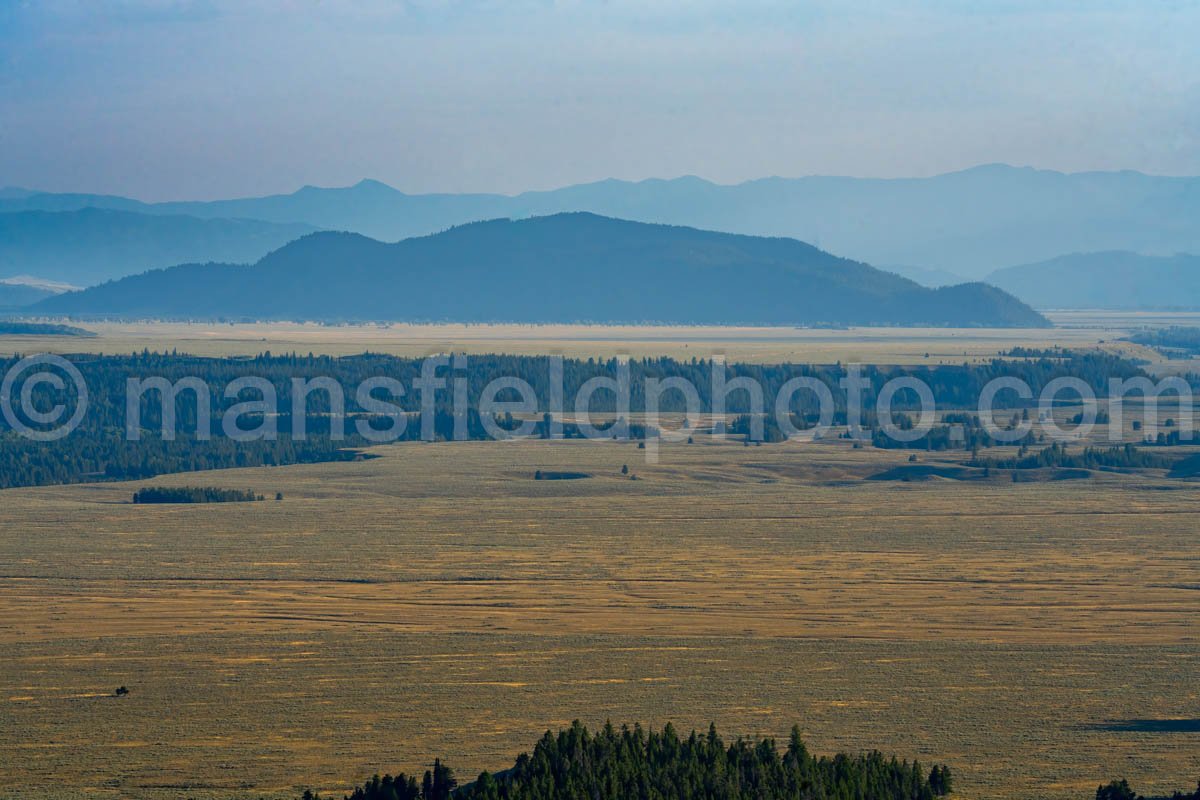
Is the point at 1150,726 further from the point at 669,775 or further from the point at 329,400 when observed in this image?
the point at 329,400

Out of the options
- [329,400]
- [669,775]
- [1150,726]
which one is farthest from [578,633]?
[329,400]

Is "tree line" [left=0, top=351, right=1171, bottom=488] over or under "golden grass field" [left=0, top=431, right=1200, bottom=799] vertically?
over

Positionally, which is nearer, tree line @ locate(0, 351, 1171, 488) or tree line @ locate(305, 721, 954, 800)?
tree line @ locate(305, 721, 954, 800)

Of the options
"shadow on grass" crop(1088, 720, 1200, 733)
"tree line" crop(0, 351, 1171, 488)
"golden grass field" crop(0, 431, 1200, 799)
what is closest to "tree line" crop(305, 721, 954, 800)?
"golden grass field" crop(0, 431, 1200, 799)

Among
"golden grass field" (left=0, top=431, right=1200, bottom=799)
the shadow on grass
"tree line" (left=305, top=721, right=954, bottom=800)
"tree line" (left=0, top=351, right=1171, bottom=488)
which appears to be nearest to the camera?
"tree line" (left=305, top=721, right=954, bottom=800)

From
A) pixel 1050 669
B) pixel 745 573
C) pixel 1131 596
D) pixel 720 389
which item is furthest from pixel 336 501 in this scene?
pixel 720 389

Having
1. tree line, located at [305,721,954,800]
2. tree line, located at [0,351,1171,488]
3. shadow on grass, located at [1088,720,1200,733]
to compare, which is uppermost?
tree line, located at [0,351,1171,488]

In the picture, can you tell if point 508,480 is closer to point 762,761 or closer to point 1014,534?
point 1014,534

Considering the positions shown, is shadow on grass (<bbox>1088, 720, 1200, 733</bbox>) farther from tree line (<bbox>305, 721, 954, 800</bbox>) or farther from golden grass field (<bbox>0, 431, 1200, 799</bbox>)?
tree line (<bbox>305, 721, 954, 800</bbox>)

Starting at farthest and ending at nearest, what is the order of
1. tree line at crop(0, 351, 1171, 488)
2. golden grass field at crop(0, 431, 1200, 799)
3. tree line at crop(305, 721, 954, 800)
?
tree line at crop(0, 351, 1171, 488)
golden grass field at crop(0, 431, 1200, 799)
tree line at crop(305, 721, 954, 800)
